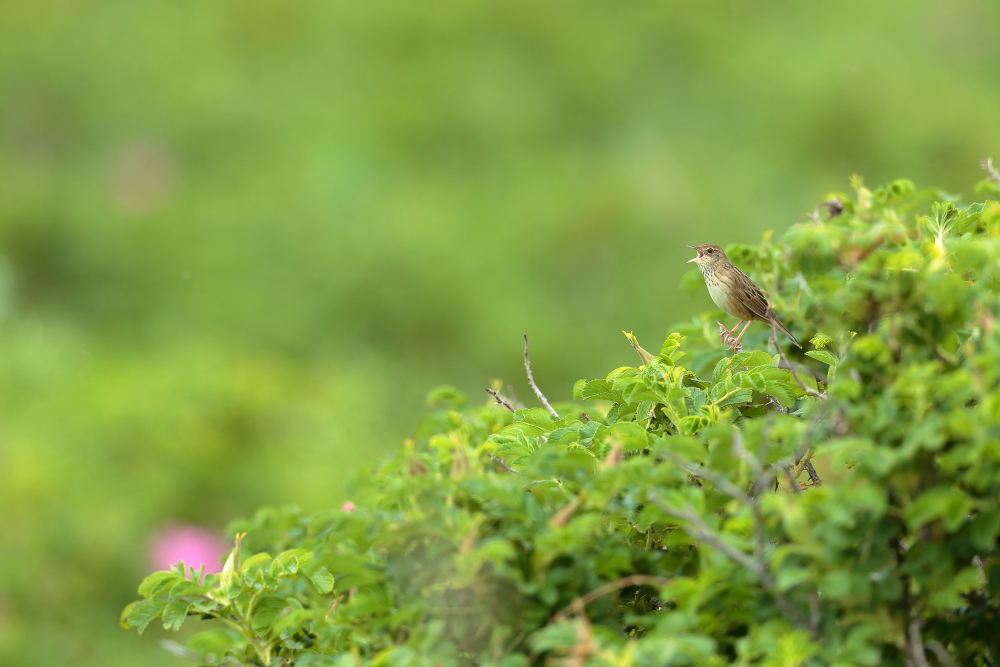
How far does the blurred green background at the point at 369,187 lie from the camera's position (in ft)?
20.7

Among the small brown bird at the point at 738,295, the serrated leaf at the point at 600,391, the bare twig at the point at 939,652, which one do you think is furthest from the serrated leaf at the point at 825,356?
the small brown bird at the point at 738,295

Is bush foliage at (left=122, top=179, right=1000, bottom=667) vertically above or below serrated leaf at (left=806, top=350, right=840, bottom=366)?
below

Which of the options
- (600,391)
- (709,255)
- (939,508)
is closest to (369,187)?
(709,255)

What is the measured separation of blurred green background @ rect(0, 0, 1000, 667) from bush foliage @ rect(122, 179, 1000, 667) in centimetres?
408

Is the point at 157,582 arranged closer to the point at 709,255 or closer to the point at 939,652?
the point at 939,652

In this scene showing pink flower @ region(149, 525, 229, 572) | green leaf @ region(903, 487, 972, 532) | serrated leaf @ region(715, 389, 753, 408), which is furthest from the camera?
pink flower @ region(149, 525, 229, 572)

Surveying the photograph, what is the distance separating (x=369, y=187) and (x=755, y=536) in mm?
7409

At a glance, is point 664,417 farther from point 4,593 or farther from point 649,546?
point 4,593

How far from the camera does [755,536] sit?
4.99ft

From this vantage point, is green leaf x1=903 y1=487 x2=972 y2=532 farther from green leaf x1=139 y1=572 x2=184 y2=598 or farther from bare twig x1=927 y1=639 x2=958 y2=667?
green leaf x1=139 y1=572 x2=184 y2=598

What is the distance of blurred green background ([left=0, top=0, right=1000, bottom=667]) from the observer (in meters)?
6.31

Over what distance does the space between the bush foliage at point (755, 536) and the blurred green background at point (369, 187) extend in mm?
4084

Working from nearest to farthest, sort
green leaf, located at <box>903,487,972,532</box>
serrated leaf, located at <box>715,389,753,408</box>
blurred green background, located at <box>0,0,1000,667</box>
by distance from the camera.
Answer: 1. green leaf, located at <box>903,487,972,532</box>
2. serrated leaf, located at <box>715,389,753,408</box>
3. blurred green background, located at <box>0,0,1000,667</box>

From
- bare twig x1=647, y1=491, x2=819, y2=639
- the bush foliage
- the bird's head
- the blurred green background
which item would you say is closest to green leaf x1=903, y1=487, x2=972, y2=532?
the bush foliage
